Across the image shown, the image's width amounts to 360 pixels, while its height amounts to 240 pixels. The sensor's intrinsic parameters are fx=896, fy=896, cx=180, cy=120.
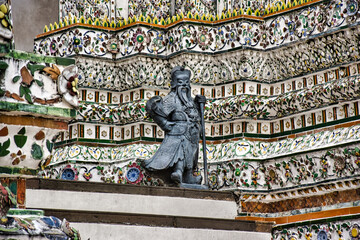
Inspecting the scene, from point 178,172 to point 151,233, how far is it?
2114 millimetres

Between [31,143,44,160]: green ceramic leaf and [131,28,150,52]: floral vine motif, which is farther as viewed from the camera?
[131,28,150,52]: floral vine motif

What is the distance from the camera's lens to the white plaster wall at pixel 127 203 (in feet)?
24.5

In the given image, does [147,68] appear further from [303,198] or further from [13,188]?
[13,188]

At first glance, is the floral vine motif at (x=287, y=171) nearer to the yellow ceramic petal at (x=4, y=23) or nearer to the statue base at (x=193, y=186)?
the statue base at (x=193, y=186)

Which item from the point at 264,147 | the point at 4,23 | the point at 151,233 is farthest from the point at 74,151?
the point at 4,23

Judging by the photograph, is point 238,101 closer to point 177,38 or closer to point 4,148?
point 177,38

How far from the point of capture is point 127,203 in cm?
793

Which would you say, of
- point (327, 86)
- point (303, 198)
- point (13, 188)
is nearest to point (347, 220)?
point (303, 198)

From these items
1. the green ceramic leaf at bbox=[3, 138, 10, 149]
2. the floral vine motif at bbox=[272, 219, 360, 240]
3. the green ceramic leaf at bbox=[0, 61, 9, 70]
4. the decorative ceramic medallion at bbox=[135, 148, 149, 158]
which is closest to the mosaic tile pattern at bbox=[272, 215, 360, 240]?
the floral vine motif at bbox=[272, 219, 360, 240]

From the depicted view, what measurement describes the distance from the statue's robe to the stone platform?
2.83ft

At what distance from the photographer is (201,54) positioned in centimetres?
1127

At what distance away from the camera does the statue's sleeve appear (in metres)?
9.34

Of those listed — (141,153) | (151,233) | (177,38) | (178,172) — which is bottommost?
(151,233)

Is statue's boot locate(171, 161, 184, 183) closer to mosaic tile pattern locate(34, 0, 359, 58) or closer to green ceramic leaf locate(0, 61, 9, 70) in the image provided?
mosaic tile pattern locate(34, 0, 359, 58)
